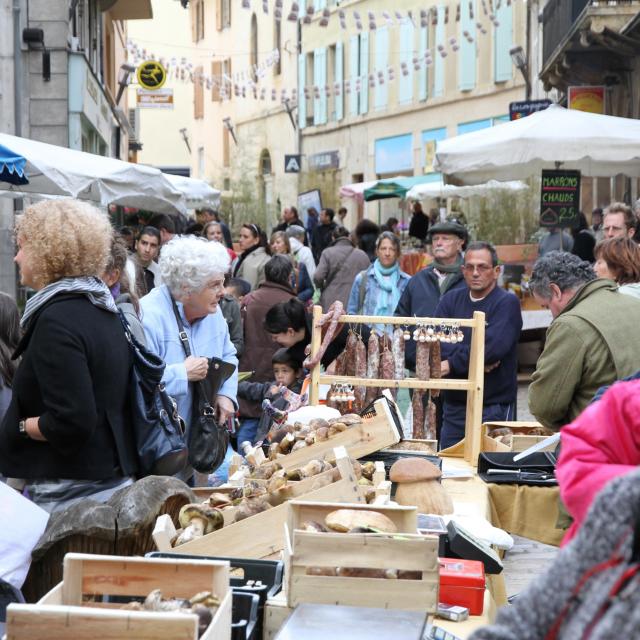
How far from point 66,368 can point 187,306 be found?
1540 millimetres

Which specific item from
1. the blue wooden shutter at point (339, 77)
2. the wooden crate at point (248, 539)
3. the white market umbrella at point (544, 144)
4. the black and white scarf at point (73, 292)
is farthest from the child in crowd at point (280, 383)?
the blue wooden shutter at point (339, 77)

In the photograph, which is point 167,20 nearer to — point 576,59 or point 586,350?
point 576,59

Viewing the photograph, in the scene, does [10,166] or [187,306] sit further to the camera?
[10,166]

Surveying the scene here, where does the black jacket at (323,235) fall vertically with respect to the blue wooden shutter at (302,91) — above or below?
below

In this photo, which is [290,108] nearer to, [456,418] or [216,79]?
[216,79]

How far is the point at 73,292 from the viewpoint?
3920 mm

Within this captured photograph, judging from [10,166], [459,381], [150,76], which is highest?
[150,76]

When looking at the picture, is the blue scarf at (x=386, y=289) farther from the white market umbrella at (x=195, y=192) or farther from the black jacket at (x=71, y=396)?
the white market umbrella at (x=195, y=192)

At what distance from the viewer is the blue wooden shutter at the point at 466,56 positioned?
30484mm

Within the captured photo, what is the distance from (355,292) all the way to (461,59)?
22.6 m

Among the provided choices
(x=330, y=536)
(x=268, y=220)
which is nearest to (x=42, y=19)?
(x=268, y=220)

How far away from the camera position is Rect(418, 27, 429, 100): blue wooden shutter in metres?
32.8

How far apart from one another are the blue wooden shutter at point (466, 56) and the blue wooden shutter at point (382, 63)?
4050 millimetres

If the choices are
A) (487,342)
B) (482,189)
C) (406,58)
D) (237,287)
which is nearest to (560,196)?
(237,287)
